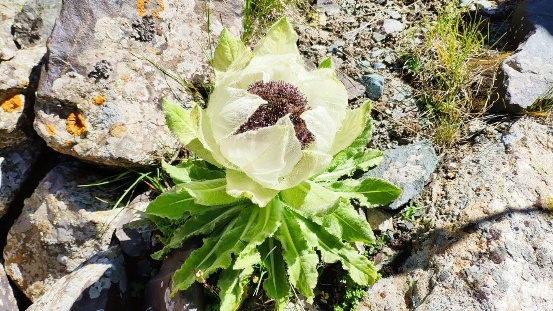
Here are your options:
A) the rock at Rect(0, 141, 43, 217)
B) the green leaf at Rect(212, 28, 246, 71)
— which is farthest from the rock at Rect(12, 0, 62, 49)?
the green leaf at Rect(212, 28, 246, 71)

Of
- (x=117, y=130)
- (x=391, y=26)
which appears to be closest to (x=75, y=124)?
(x=117, y=130)

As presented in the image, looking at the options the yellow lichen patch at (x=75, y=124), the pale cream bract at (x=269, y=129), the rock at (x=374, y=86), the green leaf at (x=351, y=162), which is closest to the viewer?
the pale cream bract at (x=269, y=129)

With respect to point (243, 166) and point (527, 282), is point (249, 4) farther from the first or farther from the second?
point (527, 282)

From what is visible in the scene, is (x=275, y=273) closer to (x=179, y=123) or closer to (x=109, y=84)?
(x=179, y=123)

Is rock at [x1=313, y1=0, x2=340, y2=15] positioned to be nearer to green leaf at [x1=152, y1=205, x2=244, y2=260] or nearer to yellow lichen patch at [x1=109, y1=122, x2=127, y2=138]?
yellow lichen patch at [x1=109, y1=122, x2=127, y2=138]

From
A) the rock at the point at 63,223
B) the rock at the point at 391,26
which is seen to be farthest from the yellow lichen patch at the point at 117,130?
the rock at the point at 391,26

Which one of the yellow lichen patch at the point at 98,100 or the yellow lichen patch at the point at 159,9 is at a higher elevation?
the yellow lichen patch at the point at 159,9

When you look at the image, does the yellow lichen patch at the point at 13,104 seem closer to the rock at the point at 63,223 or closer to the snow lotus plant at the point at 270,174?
the rock at the point at 63,223

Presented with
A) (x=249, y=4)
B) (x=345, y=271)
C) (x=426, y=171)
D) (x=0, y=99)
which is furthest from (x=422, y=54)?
(x=0, y=99)
